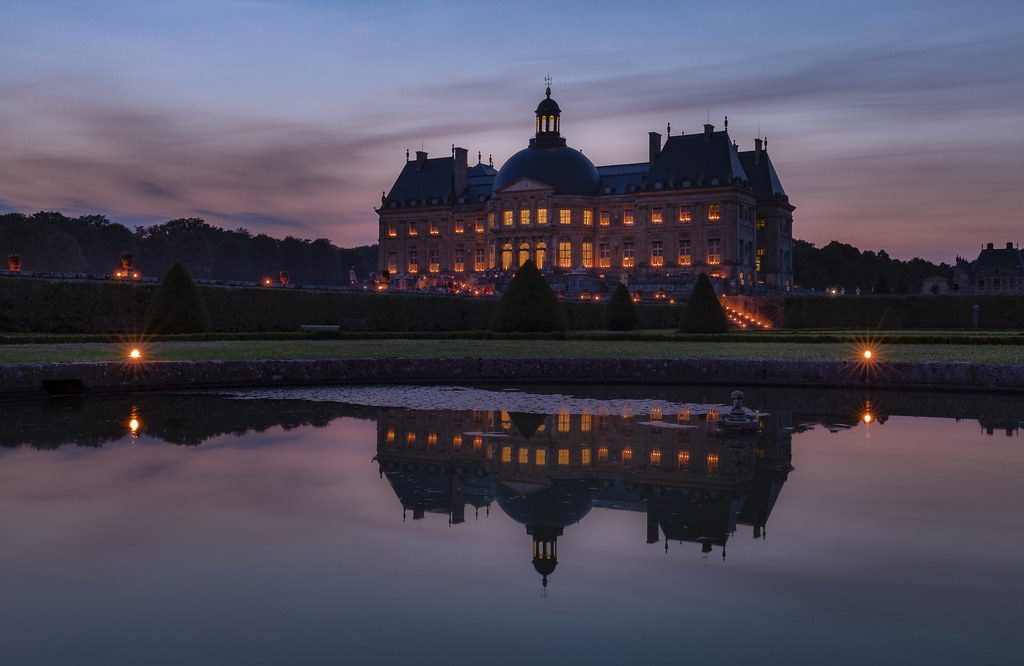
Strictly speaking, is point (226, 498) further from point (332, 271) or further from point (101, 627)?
point (332, 271)

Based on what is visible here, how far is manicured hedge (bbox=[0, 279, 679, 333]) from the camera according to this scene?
31938 millimetres

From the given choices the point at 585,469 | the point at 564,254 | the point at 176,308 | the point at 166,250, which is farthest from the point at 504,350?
the point at 166,250

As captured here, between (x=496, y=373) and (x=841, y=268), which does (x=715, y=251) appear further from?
(x=496, y=373)

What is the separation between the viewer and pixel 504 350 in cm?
2789

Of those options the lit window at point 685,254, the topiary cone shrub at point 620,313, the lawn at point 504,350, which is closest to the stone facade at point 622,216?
the lit window at point 685,254

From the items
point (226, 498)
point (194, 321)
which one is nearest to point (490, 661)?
point (226, 498)

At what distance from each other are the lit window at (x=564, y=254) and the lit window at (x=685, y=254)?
37.7 feet

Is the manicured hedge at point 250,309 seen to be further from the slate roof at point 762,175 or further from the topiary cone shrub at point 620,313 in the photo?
the slate roof at point 762,175

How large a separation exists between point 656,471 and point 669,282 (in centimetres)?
7986

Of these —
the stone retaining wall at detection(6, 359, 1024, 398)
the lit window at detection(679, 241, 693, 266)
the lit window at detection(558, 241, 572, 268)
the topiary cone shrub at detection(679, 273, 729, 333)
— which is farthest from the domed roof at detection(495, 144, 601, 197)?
the stone retaining wall at detection(6, 359, 1024, 398)

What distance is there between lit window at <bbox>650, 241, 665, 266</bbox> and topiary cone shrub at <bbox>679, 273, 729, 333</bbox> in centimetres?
5833

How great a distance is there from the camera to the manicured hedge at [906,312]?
195 ft

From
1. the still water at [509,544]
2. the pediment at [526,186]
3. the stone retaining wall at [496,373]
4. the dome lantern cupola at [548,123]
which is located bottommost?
the still water at [509,544]

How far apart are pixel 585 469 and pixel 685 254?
89.6 metres
